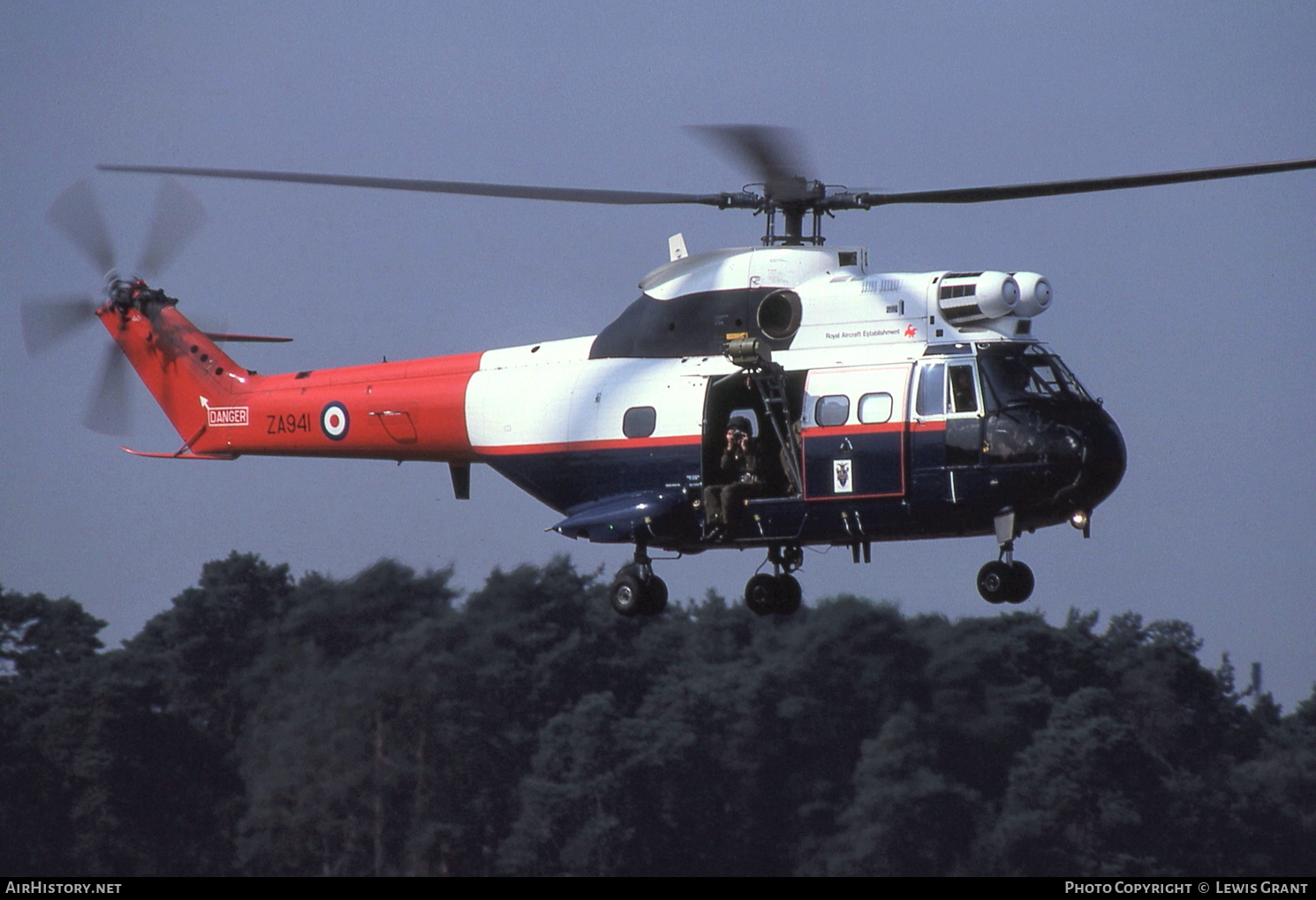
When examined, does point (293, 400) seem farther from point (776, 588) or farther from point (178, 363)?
point (776, 588)

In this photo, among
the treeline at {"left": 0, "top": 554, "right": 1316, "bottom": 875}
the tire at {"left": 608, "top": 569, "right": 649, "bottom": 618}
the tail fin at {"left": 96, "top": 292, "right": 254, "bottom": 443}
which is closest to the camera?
the tire at {"left": 608, "top": 569, "right": 649, "bottom": 618}

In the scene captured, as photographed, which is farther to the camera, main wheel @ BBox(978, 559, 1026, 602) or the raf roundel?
the raf roundel

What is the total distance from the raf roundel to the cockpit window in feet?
28.5

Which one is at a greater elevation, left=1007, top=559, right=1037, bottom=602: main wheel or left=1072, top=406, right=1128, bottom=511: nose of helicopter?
left=1072, top=406, right=1128, bottom=511: nose of helicopter

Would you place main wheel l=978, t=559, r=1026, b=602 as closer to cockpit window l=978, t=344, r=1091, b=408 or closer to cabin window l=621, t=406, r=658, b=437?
cockpit window l=978, t=344, r=1091, b=408

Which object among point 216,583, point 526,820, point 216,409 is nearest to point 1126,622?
point 526,820

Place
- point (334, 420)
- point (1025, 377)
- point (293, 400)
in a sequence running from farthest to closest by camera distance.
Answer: point (293, 400)
point (334, 420)
point (1025, 377)

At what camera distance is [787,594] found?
22.6 metres

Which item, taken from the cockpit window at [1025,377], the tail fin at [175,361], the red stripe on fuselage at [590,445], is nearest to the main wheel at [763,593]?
the red stripe on fuselage at [590,445]

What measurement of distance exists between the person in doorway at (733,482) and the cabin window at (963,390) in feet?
7.97

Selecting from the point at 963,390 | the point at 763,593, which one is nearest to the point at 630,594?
the point at 763,593

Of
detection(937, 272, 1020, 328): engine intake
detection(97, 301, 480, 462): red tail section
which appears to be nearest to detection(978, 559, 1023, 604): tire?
detection(937, 272, 1020, 328): engine intake

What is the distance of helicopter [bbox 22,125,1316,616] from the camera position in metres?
20.4

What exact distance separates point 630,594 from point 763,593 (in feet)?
5.07
